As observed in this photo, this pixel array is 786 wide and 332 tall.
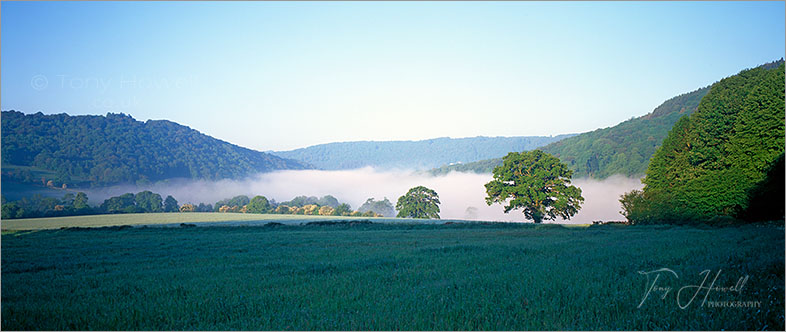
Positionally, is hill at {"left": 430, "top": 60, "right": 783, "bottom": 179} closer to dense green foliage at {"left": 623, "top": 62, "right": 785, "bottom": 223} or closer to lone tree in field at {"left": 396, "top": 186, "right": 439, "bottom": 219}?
lone tree in field at {"left": 396, "top": 186, "right": 439, "bottom": 219}

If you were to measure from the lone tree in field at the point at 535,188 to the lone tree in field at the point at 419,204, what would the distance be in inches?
999

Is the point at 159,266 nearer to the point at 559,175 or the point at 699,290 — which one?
the point at 699,290

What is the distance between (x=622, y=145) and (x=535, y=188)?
251ft

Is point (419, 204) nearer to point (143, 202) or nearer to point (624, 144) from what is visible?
point (143, 202)

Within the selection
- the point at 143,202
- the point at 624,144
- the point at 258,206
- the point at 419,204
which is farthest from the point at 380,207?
the point at 624,144

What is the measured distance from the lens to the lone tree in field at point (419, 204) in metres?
82.8

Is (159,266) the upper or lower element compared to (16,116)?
lower

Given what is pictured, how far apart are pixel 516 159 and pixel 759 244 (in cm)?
4262

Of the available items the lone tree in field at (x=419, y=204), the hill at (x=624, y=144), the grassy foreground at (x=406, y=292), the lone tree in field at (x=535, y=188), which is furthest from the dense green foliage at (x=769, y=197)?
the hill at (x=624, y=144)

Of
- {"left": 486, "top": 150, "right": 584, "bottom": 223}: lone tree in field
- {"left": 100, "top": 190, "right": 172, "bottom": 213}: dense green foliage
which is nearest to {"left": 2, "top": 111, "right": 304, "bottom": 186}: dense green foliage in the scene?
{"left": 100, "top": 190, "right": 172, "bottom": 213}: dense green foliage

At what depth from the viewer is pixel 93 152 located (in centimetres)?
14750

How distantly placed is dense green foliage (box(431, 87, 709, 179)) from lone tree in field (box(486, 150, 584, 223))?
57.8 metres

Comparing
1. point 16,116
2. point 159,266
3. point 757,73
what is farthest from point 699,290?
point 16,116

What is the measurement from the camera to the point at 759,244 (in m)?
16.3
